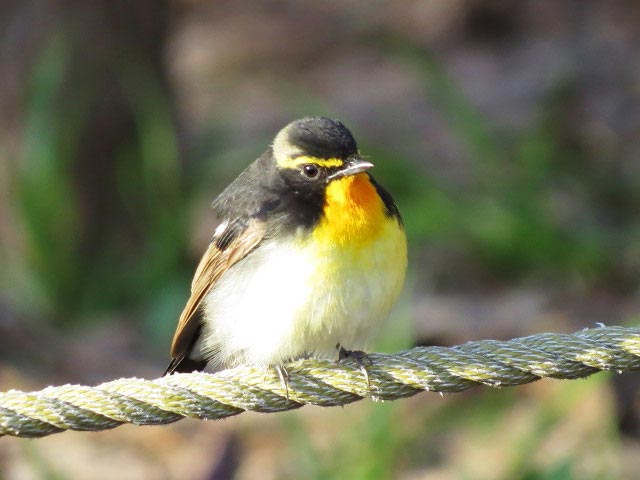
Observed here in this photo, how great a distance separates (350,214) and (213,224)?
5.94 meters

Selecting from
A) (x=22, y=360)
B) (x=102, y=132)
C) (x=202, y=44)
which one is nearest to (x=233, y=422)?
(x=22, y=360)

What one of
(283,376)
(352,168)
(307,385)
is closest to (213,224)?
(352,168)

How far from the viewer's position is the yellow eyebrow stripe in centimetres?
499

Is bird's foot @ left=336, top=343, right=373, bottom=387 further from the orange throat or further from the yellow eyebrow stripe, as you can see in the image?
the yellow eyebrow stripe

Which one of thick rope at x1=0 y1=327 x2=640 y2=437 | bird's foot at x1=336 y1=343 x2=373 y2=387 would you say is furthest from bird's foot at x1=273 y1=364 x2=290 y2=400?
bird's foot at x1=336 y1=343 x2=373 y2=387

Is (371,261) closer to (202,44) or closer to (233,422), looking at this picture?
(233,422)

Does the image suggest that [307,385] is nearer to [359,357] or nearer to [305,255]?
[359,357]

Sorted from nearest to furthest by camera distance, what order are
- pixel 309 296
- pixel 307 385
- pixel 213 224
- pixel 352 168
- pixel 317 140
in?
1. pixel 307 385
2. pixel 309 296
3. pixel 352 168
4. pixel 317 140
5. pixel 213 224

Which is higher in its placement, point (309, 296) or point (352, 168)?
point (352, 168)

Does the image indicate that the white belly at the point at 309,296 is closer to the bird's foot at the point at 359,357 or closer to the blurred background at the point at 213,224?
the bird's foot at the point at 359,357

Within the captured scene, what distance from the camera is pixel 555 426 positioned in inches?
301

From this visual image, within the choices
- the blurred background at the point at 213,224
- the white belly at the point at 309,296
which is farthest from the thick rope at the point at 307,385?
the blurred background at the point at 213,224

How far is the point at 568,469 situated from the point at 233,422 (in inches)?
98.5

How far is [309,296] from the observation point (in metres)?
4.70
